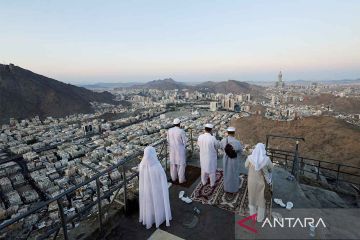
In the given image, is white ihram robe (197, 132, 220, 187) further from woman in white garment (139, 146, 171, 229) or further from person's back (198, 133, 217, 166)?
woman in white garment (139, 146, 171, 229)

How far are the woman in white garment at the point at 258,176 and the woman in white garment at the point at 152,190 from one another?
165 cm

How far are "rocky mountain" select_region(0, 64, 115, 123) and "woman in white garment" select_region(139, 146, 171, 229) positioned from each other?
2473 inches

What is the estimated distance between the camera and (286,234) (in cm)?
338

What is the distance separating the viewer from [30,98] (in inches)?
2331

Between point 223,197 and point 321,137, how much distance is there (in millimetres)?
20031

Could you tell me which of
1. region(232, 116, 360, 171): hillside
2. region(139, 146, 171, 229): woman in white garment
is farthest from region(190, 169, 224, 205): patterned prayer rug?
region(232, 116, 360, 171): hillside

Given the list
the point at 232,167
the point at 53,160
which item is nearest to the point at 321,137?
the point at 232,167

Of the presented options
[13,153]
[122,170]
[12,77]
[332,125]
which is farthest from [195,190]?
[12,77]

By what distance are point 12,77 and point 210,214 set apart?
79785 millimetres

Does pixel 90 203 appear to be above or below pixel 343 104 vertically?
above

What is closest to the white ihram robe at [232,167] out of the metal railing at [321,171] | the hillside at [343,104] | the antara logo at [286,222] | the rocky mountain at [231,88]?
the antara logo at [286,222]

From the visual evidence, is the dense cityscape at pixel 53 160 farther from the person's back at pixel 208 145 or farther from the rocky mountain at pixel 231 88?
the rocky mountain at pixel 231 88

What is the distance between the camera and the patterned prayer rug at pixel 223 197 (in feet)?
13.5

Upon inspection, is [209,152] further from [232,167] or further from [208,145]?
[232,167]
